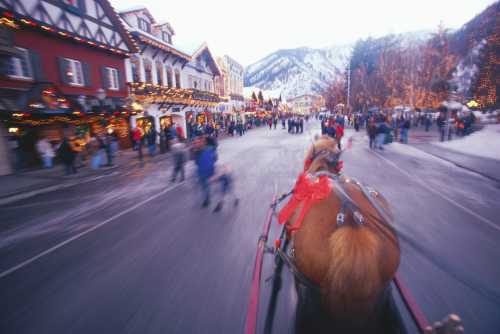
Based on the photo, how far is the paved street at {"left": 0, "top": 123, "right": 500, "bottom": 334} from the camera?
→ 2910mm

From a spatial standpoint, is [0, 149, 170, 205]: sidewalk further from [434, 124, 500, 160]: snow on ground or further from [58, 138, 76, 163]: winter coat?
[434, 124, 500, 160]: snow on ground

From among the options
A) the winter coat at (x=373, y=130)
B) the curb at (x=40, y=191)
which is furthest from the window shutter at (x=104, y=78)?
the winter coat at (x=373, y=130)

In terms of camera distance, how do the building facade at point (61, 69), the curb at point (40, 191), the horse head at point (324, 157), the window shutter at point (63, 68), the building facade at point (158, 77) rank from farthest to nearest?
1. the building facade at point (158, 77)
2. the window shutter at point (63, 68)
3. the building facade at point (61, 69)
4. the curb at point (40, 191)
5. the horse head at point (324, 157)

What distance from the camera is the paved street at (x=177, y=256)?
2.91 meters

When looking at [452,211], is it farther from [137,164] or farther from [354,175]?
[137,164]

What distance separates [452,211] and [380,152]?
347 inches

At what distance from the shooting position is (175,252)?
431 cm

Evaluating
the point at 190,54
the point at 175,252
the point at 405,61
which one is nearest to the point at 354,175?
the point at 175,252

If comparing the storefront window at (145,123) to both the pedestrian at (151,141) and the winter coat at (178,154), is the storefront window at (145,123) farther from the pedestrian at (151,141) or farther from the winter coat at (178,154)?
the winter coat at (178,154)

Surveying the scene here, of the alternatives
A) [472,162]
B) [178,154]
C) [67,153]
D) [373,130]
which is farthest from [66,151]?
[472,162]

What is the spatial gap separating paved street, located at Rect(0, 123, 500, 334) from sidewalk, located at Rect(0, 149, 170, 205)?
81cm

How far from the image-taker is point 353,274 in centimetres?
186

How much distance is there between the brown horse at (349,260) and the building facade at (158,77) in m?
16.6

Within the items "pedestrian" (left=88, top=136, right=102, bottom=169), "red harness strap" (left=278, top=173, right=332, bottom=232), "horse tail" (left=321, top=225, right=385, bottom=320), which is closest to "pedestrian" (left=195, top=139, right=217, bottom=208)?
"red harness strap" (left=278, top=173, right=332, bottom=232)
